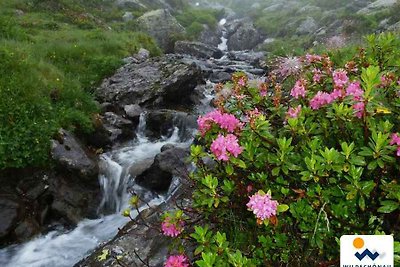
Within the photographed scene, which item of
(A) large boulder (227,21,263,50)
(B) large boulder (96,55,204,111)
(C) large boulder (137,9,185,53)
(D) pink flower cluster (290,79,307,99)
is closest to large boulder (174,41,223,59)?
(C) large boulder (137,9,185,53)

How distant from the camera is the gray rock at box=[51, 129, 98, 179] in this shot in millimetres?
9234

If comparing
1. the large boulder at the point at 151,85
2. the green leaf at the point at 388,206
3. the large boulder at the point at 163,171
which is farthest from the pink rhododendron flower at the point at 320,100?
the large boulder at the point at 151,85

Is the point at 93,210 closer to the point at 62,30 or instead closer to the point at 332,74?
the point at 332,74

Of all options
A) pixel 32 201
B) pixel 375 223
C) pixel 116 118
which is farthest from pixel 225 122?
pixel 116 118

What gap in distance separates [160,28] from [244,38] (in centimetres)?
1680

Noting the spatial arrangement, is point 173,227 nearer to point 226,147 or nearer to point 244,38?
point 226,147

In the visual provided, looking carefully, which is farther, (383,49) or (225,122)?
(383,49)

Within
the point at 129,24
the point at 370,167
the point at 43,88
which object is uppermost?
the point at 370,167

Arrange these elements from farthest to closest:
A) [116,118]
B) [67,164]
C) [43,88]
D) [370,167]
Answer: [116,118]
[43,88]
[67,164]
[370,167]

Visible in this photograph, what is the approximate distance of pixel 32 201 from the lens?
8516 mm

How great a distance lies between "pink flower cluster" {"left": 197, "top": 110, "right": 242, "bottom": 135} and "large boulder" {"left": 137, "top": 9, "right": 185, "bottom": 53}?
31.8 m

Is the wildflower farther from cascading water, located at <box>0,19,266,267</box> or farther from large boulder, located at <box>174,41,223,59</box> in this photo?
large boulder, located at <box>174,41,223,59</box>

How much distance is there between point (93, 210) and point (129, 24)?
27.3 meters

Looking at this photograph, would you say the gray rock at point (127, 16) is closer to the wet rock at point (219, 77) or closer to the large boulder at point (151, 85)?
the wet rock at point (219, 77)
